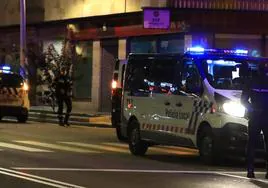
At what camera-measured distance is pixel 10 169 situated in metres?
11.6

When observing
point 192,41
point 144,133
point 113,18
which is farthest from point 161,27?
point 144,133

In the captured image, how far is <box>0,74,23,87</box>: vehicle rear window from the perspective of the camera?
2514cm

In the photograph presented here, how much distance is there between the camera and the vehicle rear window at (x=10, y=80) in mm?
25141

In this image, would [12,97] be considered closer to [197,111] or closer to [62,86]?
[62,86]

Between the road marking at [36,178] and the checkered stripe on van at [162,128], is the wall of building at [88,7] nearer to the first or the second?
→ the checkered stripe on van at [162,128]

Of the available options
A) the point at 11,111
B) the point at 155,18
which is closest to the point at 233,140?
the point at 11,111

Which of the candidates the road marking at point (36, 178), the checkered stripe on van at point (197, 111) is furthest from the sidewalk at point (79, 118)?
the road marking at point (36, 178)

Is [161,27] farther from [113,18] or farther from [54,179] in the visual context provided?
[54,179]

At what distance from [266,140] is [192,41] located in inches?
622

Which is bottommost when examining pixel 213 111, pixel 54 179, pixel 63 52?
pixel 54 179

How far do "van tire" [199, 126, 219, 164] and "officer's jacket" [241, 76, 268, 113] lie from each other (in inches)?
65.5

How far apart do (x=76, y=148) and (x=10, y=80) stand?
10315 mm

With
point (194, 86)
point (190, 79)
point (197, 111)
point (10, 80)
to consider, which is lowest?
point (197, 111)

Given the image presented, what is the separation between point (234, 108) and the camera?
1252 centimetres
